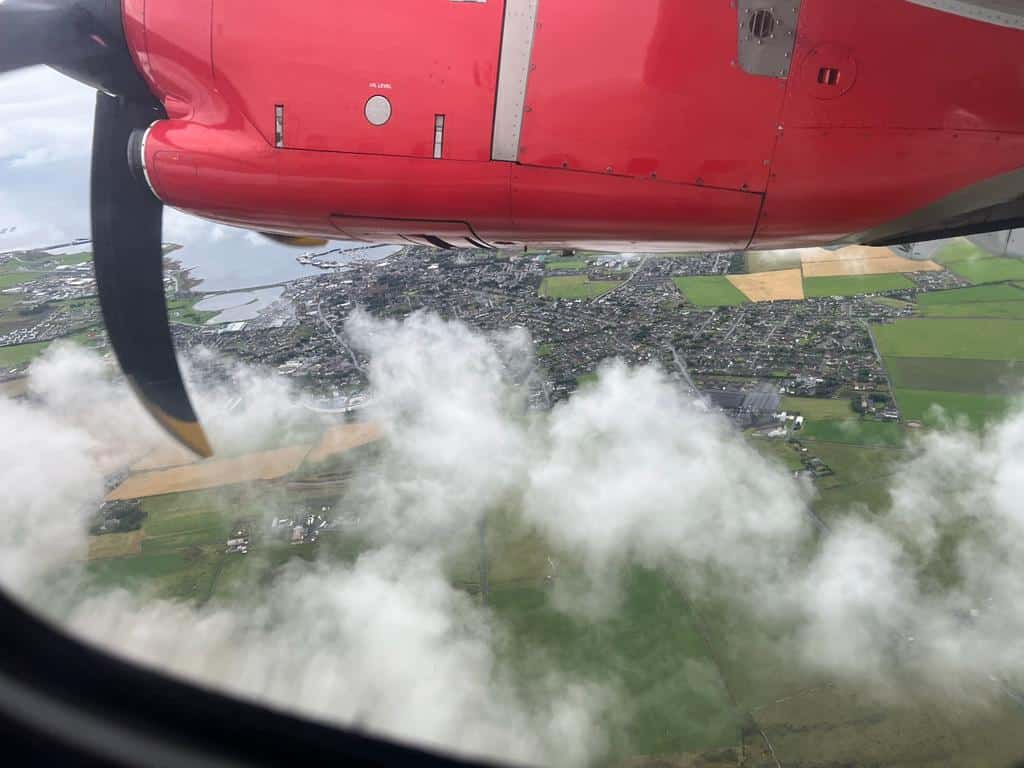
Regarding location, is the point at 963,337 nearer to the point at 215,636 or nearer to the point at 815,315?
the point at 815,315

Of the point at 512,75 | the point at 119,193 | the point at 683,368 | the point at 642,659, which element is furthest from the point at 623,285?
the point at 512,75

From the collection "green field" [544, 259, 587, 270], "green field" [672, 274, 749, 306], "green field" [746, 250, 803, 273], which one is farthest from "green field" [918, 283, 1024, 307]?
"green field" [544, 259, 587, 270]

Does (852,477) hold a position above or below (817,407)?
below

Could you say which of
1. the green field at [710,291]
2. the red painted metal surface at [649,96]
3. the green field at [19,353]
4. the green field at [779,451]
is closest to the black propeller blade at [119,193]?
the red painted metal surface at [649,96]

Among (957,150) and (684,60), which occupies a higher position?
(684,60)

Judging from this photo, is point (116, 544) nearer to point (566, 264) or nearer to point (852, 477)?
point (566, 264)

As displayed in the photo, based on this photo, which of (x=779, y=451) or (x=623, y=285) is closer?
(x=779, y=451)

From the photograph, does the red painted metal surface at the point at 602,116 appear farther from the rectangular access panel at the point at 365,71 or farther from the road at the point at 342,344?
the road at the point at 342,344

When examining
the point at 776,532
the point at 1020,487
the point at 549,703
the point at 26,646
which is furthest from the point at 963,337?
the point at 26,646

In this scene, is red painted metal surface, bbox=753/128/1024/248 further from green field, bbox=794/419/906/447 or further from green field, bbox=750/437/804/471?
green field, bbox=794/419/906/447
